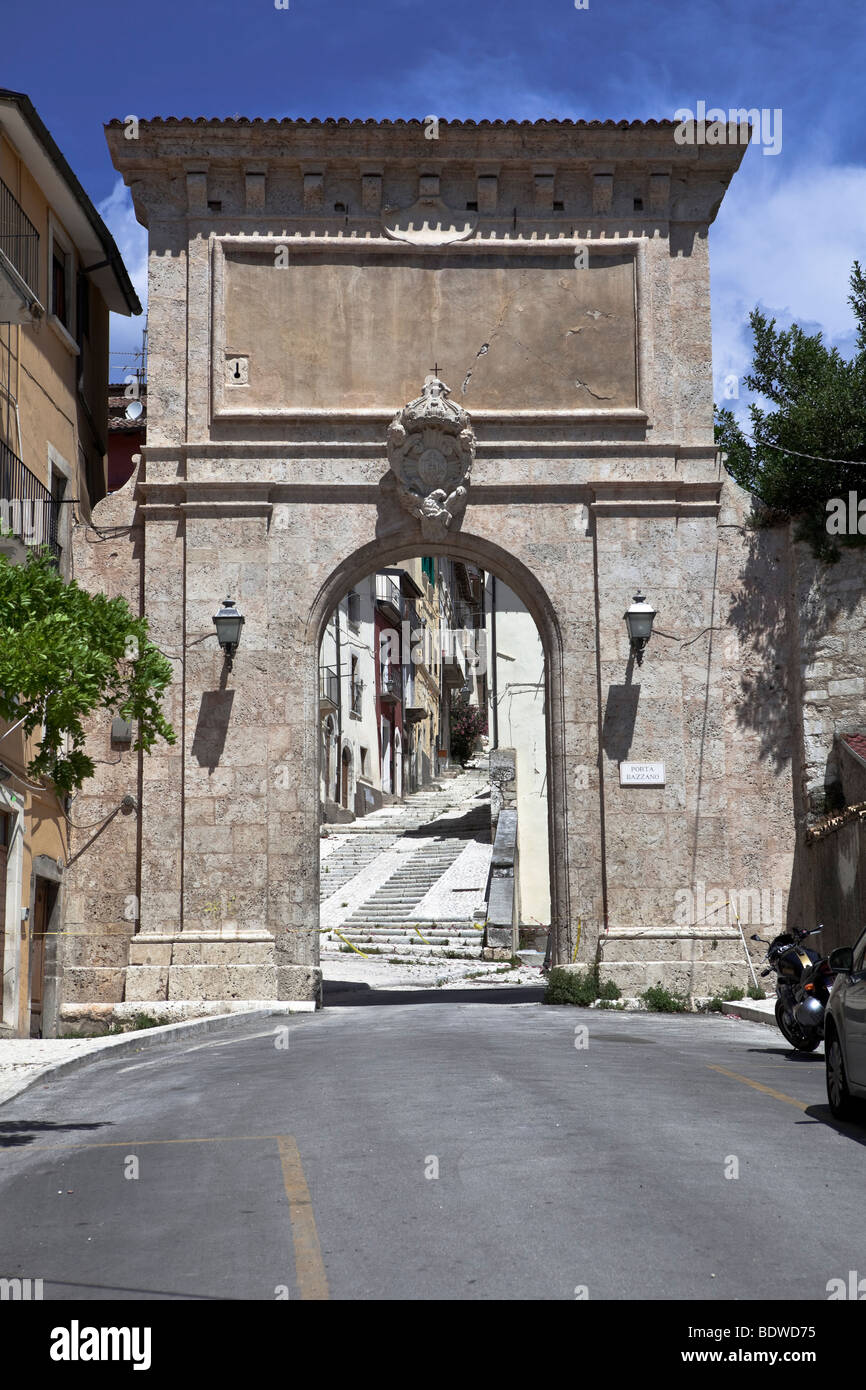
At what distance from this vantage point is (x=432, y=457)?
20.5 meters

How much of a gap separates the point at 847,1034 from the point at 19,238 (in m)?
15.2

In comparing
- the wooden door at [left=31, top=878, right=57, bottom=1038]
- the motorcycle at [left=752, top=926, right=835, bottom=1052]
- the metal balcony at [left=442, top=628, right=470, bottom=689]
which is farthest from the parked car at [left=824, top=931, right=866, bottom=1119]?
the metal balcony at [left=442, top=628, right=470, bottom=689]

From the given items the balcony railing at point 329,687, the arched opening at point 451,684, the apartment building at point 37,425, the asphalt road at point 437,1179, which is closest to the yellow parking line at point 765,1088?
the asphalt road at point 437,1179

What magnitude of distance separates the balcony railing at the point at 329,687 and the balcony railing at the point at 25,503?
34072 mm

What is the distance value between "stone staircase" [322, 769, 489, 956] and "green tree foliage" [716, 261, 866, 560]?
1166 centimetres

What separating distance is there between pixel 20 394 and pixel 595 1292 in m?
16.3

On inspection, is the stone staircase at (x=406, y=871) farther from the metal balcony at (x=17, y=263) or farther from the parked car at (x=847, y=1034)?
the parked car at (x=847, y=1034)

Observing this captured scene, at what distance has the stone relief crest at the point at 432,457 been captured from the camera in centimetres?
2036

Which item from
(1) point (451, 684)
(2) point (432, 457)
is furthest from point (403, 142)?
(1) point (451, 684)

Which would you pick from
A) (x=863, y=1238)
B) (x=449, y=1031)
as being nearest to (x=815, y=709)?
(x=449, y=1031)

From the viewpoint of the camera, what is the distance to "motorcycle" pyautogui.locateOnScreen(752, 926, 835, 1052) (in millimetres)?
13547

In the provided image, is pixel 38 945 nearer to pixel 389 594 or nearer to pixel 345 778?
pixel 345 778

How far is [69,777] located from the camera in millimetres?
11344
